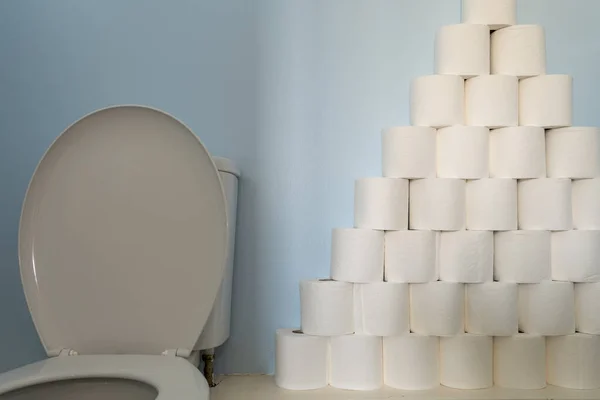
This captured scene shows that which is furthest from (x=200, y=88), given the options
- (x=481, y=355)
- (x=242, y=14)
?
(x=481, y=355)

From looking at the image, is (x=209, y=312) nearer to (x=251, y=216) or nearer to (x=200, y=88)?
(x=251, y=216)

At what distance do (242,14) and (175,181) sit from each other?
45 cm

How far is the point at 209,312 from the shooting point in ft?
3.61

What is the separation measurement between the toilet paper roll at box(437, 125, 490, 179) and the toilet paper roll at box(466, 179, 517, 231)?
29 mm

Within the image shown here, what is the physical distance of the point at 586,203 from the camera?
1.18 m

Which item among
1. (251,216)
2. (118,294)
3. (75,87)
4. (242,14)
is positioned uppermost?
(242,14)

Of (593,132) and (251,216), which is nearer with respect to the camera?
(593,132)

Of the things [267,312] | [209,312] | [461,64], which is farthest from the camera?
[267,312]

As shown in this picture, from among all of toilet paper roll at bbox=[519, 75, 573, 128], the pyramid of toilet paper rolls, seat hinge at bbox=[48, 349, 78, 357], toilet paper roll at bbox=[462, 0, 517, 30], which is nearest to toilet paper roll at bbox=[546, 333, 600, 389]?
the pyramid of toilet paper rolls

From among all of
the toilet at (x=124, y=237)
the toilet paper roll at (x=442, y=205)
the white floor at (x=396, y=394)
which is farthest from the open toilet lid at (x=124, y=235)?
the toilet paper roll at (x=442, y=205)

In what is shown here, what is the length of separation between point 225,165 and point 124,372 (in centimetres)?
44

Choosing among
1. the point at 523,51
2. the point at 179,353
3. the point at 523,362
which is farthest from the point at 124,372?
the point at 523,51

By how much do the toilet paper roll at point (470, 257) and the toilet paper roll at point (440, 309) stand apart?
0.02 m

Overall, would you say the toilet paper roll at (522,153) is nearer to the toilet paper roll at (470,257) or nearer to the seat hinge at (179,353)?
the toilet paper roll at (470,257)
